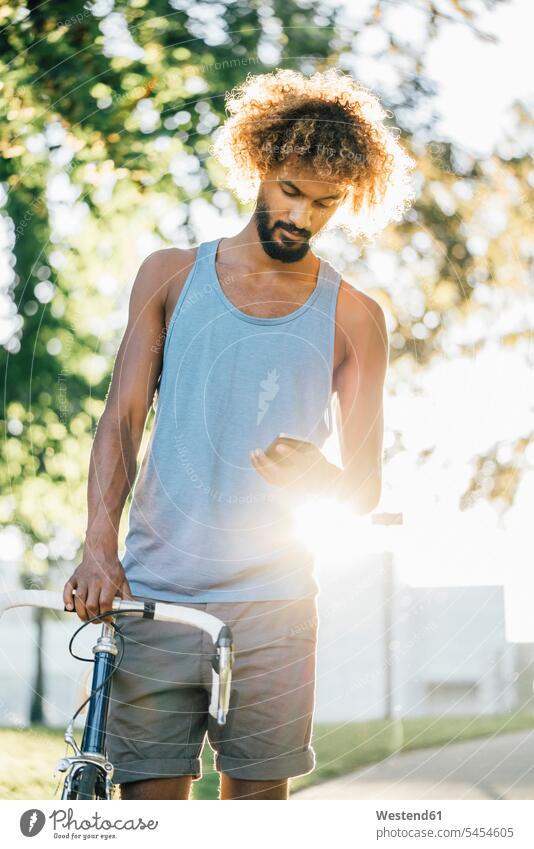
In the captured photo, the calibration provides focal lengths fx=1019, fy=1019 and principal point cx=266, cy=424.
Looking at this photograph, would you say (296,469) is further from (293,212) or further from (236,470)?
(293,212)

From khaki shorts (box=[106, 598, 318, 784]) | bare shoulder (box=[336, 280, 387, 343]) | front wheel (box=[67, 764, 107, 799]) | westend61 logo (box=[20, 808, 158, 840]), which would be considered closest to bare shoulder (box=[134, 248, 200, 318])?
bare shoulder (box=[336, 280, 387, 343])

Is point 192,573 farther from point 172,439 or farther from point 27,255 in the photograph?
point 27,255

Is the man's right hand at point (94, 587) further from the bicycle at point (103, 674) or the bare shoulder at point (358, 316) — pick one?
the bare shoulder at point (358, 316)

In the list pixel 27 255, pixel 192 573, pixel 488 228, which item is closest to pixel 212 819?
pixel 192 573

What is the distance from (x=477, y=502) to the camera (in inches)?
125

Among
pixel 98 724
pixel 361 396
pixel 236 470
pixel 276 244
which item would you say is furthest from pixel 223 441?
pixel 98 724

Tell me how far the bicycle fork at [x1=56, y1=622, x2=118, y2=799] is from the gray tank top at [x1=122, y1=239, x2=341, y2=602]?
0.14 m

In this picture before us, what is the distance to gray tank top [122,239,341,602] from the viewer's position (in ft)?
6.04

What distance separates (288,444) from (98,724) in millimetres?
565

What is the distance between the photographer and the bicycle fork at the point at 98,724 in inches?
65.9

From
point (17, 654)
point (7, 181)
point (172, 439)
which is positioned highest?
point (172, 439)

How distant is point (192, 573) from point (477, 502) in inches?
61.6

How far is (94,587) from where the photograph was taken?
169cm

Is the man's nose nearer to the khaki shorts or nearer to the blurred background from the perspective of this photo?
the blurred background
